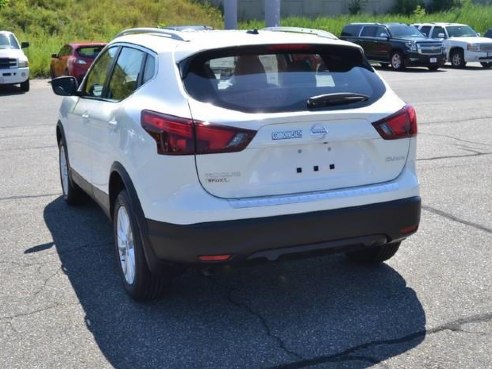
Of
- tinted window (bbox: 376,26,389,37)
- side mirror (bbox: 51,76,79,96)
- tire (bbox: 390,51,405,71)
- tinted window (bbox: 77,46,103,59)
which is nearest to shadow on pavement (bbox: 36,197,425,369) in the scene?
side mirror (bbox: 51,76,79,96)

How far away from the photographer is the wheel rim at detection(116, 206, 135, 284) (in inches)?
183

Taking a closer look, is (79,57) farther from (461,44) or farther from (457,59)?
(457,59)

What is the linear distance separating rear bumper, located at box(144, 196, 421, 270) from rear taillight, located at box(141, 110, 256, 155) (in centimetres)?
43

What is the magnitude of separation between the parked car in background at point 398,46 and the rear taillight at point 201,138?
24.5 metres

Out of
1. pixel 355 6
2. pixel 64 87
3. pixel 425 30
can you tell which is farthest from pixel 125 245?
pixel 355 6

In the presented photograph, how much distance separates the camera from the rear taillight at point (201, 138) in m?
3.96

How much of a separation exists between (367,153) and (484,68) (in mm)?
27569

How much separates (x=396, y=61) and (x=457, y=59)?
3.41 meters

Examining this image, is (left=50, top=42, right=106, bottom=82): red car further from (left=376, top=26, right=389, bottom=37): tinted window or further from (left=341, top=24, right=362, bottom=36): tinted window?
(left=341, top=24, right=362, bottom=36): tinted window

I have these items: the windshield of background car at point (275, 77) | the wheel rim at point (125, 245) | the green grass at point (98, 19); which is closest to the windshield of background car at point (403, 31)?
the green grass at point (98, 19)

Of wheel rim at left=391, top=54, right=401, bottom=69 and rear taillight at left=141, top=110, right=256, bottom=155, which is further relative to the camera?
wheel rim at left=391, top=54, right=401, bottom=69

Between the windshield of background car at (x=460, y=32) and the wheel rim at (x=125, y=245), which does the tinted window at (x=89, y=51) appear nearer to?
the windshield of background car at (x=460, y=32)

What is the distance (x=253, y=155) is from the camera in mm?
4023

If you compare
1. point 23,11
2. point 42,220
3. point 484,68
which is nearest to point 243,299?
point 42,220
